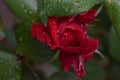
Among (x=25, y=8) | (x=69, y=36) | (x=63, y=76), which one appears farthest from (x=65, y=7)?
(x=63, y=76)

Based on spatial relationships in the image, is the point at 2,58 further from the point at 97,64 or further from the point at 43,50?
the point at 97,64

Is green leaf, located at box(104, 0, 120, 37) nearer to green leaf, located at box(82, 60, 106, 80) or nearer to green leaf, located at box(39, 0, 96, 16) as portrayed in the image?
green leaf, located at box(39, 0, 96, 16)

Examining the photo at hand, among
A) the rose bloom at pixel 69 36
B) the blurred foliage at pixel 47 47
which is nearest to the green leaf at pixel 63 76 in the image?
the blurred foliage at pixel 47 47

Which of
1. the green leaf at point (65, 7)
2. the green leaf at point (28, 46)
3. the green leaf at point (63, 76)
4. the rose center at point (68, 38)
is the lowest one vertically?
the green leaf at point (63, 76)

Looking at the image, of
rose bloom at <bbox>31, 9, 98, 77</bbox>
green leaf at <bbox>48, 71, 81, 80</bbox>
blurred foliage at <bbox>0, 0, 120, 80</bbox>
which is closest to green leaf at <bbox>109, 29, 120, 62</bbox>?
blurred foliage at <bbox>0, 0, 120, 80</bbox>

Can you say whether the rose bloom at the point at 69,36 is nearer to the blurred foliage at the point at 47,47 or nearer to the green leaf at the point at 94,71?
the blurred foliage at the point at 47,47

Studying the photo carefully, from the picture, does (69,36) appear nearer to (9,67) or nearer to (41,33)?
(41,33)

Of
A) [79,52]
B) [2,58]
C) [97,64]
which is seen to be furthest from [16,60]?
[97,64]
